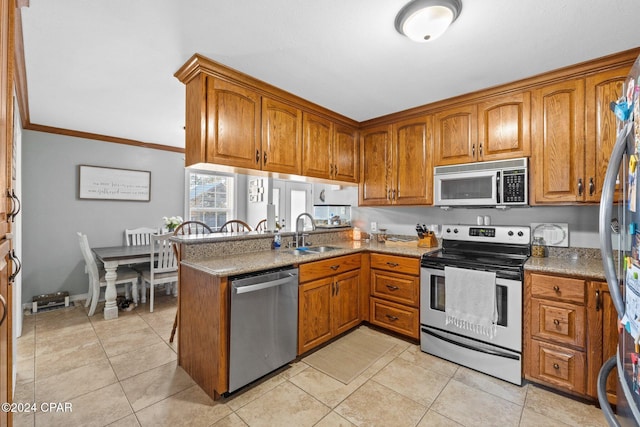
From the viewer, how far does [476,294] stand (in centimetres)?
221

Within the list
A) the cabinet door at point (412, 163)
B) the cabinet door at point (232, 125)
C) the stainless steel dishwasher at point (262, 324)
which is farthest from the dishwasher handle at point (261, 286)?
the cabinet door at point (412, 163)

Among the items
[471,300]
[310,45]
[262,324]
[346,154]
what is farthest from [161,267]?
[471,300]

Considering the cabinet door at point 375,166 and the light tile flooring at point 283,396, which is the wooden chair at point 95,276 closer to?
the light tile flooring at point 283,396

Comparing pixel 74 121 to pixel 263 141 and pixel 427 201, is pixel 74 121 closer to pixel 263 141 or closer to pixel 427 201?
pixel 263 141

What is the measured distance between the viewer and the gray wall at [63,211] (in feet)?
11.9

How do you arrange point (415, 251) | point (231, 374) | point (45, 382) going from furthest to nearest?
point (415, 251)
point (45, 382)
point (231, 374)

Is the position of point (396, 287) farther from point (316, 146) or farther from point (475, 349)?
point (316, 146)

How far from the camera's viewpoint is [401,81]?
2.39 metres

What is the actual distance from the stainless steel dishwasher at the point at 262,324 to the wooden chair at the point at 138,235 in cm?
315

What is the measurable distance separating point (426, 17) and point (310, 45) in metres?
0.73

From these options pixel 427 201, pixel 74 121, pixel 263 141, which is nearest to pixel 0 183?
pixel 263 141

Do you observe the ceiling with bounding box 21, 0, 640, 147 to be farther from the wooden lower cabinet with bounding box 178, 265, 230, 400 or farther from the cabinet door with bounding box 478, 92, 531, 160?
the wooden lower cabinet with bounding box 178, 265, 230, 400

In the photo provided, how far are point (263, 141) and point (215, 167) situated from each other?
48 centimetres

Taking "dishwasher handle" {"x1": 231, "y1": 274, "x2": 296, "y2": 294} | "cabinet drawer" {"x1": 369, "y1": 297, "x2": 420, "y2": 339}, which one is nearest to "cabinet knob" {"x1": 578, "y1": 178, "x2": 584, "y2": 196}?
"cabinet drawer" {"x1": 369, "y1": 297, "x2": 420, "y2": 339}
